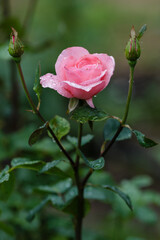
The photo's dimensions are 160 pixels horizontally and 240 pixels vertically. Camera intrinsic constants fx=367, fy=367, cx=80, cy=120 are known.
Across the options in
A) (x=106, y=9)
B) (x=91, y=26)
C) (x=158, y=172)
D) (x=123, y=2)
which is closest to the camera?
(x=158, y=172)

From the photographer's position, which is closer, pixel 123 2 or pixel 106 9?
pixel 106 9

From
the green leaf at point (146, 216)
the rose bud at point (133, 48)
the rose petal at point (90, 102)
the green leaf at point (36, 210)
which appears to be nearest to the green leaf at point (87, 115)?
the rose petal at point (90, 102)

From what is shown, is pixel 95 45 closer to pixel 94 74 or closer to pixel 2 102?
pixel 2 102

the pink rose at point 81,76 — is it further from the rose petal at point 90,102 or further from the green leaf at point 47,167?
the green leaf at point 47,167

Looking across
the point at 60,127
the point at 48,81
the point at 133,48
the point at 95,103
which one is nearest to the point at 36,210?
the point at 60,127

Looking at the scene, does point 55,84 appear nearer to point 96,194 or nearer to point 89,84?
point 89,84

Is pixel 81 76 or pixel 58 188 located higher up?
pixel 81 76

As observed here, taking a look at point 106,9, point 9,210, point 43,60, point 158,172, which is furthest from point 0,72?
point 106,9

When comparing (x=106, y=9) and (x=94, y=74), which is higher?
(x=94, y=74)
